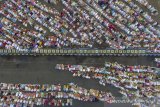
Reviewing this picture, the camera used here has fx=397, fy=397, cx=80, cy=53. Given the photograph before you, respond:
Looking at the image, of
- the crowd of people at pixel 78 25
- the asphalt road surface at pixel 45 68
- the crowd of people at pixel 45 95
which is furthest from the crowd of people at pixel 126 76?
the crowd of people at pixel 78 25

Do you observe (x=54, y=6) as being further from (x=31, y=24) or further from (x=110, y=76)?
(x=110, y=76)

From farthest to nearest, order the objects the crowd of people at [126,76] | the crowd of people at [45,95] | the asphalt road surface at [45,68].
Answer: the asphalt road surface at [45,68] → the crowd of people at [45,95] → the crowd of people at [126,76]

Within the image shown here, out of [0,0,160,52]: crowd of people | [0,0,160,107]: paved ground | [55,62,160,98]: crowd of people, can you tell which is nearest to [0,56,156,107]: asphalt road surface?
[0,0,160,107]: paved ground

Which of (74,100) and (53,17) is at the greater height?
(53,17)

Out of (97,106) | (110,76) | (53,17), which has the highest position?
(53,17)

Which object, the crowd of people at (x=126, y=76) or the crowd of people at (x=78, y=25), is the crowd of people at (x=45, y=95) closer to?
the crowd of people at (x=126, y=76)

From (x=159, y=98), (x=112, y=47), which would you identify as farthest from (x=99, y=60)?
(x=159, y=98)
